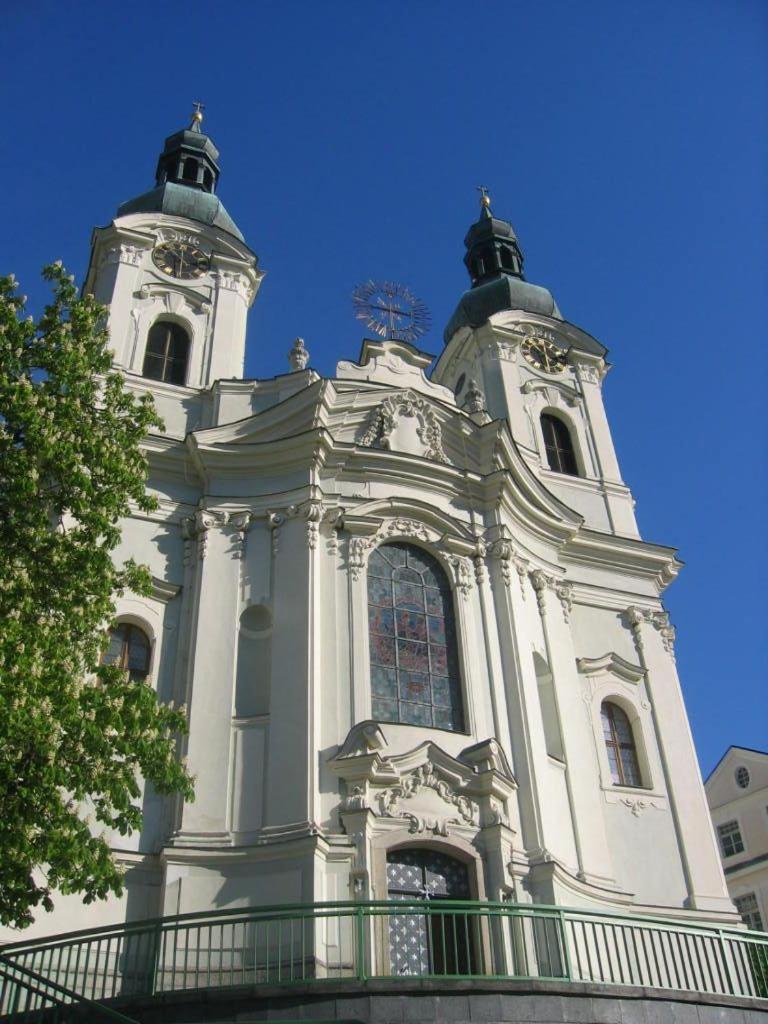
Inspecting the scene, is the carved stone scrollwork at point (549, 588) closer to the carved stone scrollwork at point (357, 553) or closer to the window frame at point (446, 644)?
the window frame at point (446, 644)

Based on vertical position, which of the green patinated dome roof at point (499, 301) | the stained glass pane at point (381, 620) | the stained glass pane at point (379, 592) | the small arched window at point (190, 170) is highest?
the small arched window at point (190, 170)

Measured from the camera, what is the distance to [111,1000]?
12.4 meters

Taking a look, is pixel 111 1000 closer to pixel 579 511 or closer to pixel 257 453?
pixel 257 453

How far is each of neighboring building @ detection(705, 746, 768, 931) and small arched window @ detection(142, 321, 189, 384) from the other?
23.1 metres

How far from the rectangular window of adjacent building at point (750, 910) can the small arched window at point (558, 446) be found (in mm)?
15927

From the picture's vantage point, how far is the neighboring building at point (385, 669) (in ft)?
51.8

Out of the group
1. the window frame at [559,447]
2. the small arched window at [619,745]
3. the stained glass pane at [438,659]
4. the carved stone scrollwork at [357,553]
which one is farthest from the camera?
the window frame at [559,447]

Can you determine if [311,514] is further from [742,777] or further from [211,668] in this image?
[742,777]

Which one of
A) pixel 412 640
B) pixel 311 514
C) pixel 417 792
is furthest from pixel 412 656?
pixel 311 514

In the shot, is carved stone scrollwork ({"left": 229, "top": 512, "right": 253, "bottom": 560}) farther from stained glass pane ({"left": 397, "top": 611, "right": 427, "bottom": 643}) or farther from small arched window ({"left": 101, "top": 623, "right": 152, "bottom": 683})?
stained glass pane ({"left": 397, "top": 611, "right": 427, "bottom": 643})

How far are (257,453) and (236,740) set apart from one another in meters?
5.65

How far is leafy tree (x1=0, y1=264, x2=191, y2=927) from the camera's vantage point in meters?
11.2

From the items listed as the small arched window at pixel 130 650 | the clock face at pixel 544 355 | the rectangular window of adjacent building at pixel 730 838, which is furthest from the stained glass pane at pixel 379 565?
the rectangular window of adjacent building at pixel 730 838

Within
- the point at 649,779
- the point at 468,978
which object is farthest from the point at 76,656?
the point at 649,779
